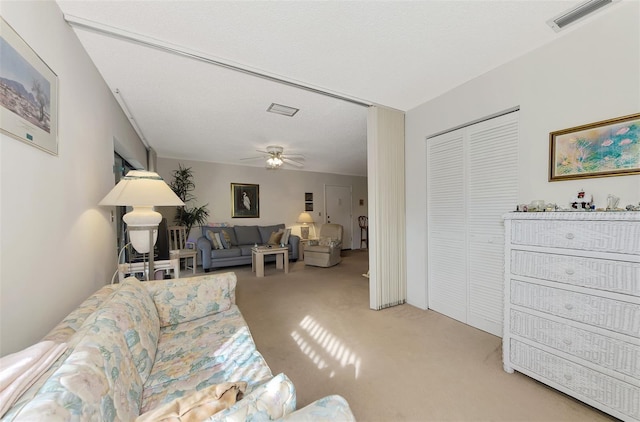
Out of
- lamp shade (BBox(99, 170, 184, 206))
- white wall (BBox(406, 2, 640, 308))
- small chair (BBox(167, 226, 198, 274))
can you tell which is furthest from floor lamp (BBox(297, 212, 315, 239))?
lamp shade (BBox(99, 170, 184, 206))

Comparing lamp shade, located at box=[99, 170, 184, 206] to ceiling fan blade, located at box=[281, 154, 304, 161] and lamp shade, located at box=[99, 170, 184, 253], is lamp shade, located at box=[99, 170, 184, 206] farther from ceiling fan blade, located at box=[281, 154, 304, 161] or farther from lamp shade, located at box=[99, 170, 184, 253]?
ceiling fan blade, located at box=[281, 154, 304, 161]

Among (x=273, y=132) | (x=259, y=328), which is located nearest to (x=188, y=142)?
(x=273, y=132)

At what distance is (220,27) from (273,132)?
6.90 feet

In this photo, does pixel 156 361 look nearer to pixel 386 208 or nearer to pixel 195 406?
pixel 195 406

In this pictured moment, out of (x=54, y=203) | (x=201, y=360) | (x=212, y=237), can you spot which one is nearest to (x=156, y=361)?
(x=201, y=360)

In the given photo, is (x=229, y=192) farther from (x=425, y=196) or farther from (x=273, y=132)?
(x=425, y=196)

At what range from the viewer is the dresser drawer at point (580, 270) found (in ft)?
4.32

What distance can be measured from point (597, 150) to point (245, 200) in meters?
5.85

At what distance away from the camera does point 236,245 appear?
216 inches

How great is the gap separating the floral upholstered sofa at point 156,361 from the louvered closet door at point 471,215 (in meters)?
2.18

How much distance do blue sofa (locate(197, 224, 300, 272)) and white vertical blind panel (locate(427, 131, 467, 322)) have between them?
3.54 m

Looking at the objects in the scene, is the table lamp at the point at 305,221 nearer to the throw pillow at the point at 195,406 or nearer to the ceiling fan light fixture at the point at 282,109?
the ceiling fan light fixture at the point at 282,109

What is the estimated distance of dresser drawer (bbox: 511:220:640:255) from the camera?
131 centimetres

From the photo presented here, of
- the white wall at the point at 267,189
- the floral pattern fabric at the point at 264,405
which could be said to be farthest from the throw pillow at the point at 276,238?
the floral pattern fabric at the point at 264,405
